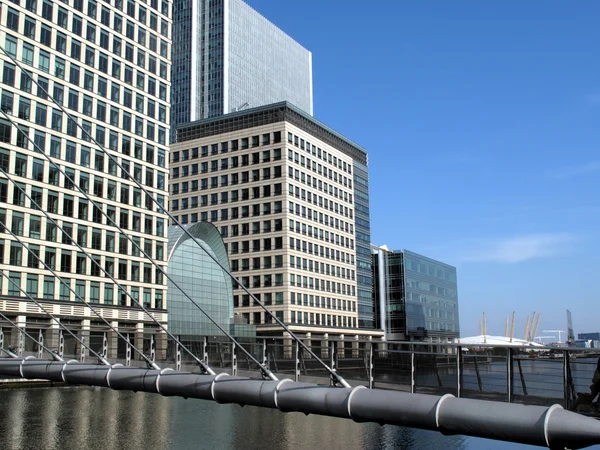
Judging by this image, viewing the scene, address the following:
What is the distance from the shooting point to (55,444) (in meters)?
28.0

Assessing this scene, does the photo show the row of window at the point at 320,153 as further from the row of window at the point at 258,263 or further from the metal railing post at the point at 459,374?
the metal railing post at the point at 459,374

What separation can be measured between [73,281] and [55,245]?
396 centimetres

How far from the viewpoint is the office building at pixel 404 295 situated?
12475 cm

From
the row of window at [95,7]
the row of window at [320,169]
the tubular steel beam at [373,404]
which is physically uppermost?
→ the row of window at [95,7]

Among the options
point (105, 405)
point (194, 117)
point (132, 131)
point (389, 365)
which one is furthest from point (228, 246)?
point (389, 365)

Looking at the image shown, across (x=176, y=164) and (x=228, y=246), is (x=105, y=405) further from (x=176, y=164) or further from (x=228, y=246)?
(x=176, y=164)

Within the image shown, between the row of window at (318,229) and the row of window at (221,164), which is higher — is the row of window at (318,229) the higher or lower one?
the lower one

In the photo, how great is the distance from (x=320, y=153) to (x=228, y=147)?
46.9 feet

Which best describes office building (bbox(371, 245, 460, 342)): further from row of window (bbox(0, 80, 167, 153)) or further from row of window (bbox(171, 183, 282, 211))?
row of window (bbox(0, 80, 167, 153))

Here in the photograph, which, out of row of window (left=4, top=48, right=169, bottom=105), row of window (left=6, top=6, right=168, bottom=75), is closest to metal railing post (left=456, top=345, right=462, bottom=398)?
row of window (left=4, top=48, right=169, bottom=105)

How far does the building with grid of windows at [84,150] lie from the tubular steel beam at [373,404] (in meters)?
40.4

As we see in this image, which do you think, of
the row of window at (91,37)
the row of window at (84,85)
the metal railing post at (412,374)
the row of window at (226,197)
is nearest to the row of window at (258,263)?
the row of window at (226,197)

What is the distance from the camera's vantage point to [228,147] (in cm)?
10450

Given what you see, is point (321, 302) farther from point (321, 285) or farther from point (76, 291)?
point (76, 291)
